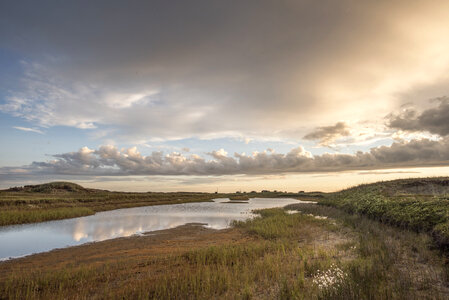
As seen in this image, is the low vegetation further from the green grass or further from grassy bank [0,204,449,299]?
the green grass

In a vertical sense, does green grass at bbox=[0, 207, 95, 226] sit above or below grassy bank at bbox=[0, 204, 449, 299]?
below

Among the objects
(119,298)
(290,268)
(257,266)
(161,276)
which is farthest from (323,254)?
(119,298)

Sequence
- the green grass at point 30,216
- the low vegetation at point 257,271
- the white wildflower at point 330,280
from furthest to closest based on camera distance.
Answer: the green grass at point 30,216
the low vegetation at point 257,271
the white wildflower at point 330,280

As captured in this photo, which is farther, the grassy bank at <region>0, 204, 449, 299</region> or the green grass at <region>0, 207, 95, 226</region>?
the green grass at <region>0, 207, 95, 226</region>

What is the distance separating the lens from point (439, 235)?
1030cm

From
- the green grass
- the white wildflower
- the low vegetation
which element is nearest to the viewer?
the white wildflower

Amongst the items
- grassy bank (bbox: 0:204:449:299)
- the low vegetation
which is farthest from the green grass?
grassy bank (bbox: 0:204:449:299)

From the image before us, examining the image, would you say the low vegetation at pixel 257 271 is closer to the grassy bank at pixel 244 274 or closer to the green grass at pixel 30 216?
the grassy bank at pixel 244 274

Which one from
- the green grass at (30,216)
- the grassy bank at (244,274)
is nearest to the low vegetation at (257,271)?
the grassy bank at (244,274)

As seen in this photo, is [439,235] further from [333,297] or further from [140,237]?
[140,237]

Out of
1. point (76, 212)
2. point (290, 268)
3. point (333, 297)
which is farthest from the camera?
point (76, 212)

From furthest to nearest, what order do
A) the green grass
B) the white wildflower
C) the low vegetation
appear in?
the green grass → the low vegetation → the white wildflower

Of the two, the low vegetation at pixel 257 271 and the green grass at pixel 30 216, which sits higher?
the low vegetation at pixel 257 271

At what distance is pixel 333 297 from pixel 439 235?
7625 millimetres
